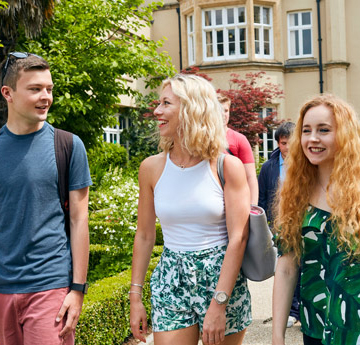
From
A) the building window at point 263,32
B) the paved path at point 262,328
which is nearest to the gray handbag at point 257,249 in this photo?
the paved path at point 262,328

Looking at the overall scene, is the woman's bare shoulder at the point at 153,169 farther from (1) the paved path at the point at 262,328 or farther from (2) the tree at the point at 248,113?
(2) the tree at the point at 248,113

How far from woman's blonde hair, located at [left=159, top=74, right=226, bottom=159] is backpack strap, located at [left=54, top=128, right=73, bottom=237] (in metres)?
0.56

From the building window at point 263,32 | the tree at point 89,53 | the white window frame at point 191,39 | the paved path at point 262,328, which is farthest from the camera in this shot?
the white window frame at point 191,39

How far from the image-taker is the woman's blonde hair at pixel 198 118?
9.02 ft

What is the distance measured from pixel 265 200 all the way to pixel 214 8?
715 inches

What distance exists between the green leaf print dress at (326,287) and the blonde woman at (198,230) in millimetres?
356

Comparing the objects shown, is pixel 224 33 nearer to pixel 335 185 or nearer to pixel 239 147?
pixel 239 147

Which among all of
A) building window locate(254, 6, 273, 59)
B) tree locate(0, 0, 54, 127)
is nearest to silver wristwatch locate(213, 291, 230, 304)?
tree locate(0, 0, 54, 127)

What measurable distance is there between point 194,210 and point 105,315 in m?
2.52

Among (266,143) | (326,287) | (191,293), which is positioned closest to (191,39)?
(266,143)

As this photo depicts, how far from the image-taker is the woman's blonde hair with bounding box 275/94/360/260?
2.30 metres

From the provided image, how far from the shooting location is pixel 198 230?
2.73 meters

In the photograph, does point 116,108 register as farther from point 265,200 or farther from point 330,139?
point 330,139

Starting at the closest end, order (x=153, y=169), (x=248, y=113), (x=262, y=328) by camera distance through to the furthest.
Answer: (x=153, y=169), (x=262, y=328), (x=248, y=113)
